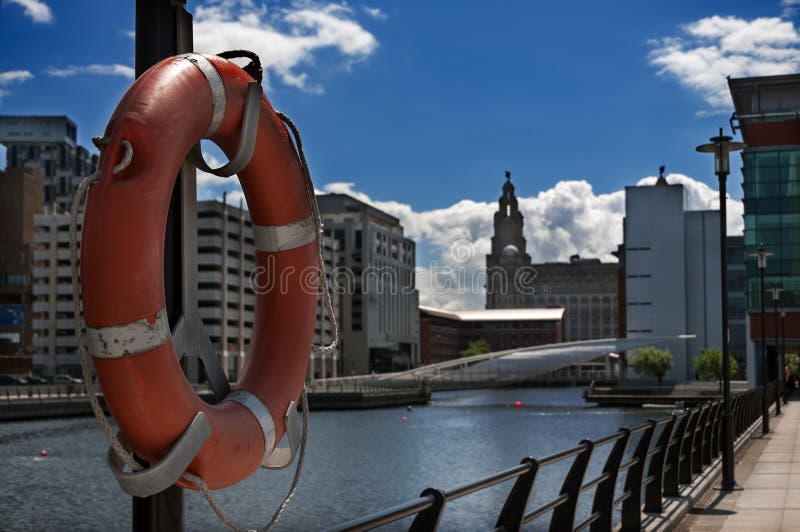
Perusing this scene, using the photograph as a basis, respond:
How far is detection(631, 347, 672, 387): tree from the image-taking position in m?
100

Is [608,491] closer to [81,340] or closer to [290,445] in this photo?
[290,445]

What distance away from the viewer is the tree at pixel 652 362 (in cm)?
10050

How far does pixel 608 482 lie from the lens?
25.8 ft

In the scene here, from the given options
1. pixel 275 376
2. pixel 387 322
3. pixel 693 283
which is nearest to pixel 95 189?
pixel 275 376

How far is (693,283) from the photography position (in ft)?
375

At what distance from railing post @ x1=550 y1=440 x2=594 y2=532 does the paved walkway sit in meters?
3.66

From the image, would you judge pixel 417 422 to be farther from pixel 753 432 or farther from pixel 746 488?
pixel 746 488

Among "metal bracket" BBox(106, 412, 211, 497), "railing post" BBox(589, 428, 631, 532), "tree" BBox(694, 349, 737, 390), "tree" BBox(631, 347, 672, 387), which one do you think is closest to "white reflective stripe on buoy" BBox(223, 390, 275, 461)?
"metal bracket" BBox(106, 412, 211, 497)

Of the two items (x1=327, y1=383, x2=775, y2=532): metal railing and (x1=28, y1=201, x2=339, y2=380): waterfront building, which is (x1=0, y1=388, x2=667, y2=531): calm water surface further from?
(x1=28, y1=201, x2=339, y2=380): waterfront building

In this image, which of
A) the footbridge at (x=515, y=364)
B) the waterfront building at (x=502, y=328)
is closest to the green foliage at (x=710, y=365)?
the footbridge at (x=515, y=364)

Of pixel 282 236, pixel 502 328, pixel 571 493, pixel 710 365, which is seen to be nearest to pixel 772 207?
pixel 710 365

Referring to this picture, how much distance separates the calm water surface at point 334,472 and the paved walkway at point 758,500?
6.87 meters

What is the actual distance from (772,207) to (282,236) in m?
60.7

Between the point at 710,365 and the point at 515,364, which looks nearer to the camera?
the point at 710,365
